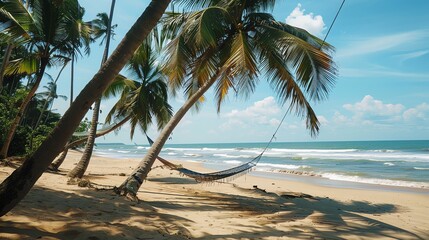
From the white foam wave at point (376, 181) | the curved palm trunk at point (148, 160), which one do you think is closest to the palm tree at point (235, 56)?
the curved palm trunk at point (148, 160)

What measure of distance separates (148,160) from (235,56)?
2.26 metres

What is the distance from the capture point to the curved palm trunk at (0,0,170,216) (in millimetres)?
2291

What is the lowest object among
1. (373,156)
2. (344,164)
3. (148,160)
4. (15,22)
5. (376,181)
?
(376,181)

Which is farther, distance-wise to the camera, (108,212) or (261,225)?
(261,225)

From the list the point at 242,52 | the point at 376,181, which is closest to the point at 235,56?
the point at 242,52

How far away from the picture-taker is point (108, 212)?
3578 mm

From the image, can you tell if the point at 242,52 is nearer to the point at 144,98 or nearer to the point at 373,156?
the point at 144,98

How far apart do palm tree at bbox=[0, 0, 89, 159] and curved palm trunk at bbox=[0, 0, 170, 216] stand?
15.7ft

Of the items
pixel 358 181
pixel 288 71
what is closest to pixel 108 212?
pixel 288 71

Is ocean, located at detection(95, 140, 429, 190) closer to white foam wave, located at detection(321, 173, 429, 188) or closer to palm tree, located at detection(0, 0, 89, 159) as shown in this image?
white foam wave, located at detection(321, 173, 429, 188)

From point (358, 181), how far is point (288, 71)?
806 centimetres

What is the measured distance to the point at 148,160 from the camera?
5352 millimetres

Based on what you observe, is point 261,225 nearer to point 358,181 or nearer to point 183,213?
point 183,213

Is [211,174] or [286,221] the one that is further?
[211,174]
